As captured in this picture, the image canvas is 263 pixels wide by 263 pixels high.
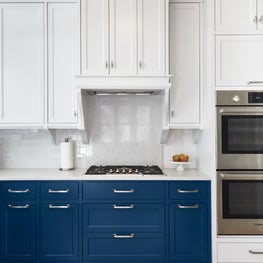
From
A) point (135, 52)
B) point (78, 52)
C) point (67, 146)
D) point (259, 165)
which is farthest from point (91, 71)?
point (259, 165)

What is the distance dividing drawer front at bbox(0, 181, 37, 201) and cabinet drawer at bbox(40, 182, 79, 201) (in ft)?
0.33

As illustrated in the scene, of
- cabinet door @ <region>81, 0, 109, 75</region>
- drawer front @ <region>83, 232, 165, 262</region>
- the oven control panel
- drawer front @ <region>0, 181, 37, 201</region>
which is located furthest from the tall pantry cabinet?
the oven control panel

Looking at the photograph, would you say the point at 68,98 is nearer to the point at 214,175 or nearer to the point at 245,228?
the point at 214,175

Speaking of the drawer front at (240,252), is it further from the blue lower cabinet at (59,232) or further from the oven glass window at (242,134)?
the blue lower cabinet at (59,232)

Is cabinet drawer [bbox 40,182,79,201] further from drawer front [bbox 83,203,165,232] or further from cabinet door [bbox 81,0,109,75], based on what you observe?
cabinet door [bbox 81,0,109,75]

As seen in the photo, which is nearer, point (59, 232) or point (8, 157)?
point (59, 232)

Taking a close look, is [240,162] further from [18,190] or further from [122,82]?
[18,190]

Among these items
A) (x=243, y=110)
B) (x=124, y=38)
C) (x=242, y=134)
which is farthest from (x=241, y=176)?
(x=124, y=38)

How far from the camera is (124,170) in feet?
8.77

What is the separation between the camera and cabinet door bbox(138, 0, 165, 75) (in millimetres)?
2541

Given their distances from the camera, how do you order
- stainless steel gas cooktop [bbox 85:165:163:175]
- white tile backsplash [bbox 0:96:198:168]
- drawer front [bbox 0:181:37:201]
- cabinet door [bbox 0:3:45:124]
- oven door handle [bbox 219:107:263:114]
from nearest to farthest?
1. oven door handle [bbox 219:107:263:114]
2. drawer front [bbox 0:181:37:201]
3. stainless steel gas cooktop [bbox 85:165:163:175]
4. cabinet door [bbox 0:3:45:124]
5. white tile backsplash [bbox 0:96:198:168]

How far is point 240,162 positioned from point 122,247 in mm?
1272

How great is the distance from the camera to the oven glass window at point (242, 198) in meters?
2.35

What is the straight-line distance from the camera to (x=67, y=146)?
111 inches
